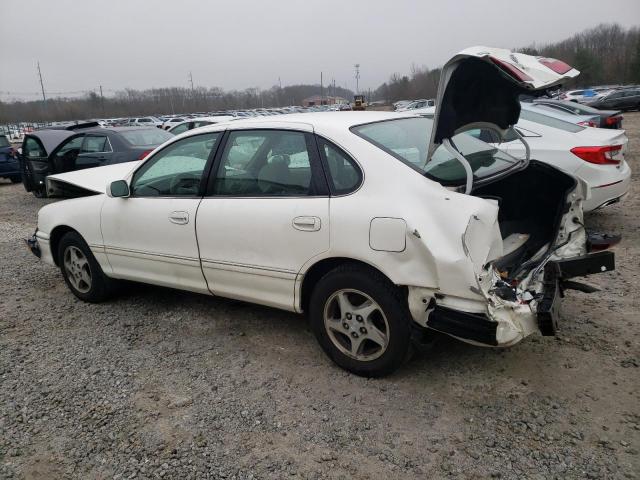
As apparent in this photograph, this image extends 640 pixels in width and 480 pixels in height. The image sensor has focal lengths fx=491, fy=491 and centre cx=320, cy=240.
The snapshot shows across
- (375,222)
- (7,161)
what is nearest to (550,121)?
(375,222)

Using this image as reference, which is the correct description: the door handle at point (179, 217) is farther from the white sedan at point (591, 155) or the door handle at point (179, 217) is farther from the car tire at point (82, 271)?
the white sedan at point (591, 155)

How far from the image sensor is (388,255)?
2.69 meters

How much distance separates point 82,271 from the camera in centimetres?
458

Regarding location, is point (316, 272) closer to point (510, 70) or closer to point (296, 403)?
point (296, 403)

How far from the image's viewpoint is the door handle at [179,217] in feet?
11.8

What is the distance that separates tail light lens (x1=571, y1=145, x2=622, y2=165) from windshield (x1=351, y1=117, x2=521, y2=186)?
2.29 meters

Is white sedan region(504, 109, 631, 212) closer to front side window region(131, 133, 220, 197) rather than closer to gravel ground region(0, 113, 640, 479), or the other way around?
gravel ground region(0, 113, 640, 479)

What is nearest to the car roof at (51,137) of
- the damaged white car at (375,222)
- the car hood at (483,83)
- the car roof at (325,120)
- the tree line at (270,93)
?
the damaged white car at (375,222)

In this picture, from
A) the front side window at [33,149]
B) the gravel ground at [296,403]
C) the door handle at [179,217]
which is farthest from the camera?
the front side window at [33,149]

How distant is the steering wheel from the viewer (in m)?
3.63

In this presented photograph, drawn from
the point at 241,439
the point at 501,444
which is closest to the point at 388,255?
the point at 501,444

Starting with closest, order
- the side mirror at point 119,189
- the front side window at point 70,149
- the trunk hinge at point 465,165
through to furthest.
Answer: the trunk hinge at point 465,165, the side mirror at point 119,189, the front side window at point 70,149

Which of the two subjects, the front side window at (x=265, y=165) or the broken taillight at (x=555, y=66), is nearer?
the broken taillight at (x=555, y=66)

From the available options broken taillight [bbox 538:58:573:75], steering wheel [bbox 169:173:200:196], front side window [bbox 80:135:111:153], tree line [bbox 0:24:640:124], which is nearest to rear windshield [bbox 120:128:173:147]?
front side window [bbox 80:135:111:153]
